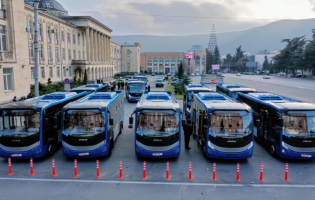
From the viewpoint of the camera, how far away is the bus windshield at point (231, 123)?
37.1ft

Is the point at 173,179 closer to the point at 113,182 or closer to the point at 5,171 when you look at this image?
the point at 113,182

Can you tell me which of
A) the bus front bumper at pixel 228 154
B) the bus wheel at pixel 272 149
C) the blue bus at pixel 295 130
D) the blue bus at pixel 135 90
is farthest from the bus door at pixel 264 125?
the blue bus at pixel 135 90

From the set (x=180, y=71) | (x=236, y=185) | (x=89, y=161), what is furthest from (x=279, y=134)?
(x=180, y=71)

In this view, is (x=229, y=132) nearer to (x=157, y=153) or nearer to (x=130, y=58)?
(x=157, y=153)

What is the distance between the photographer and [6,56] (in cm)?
2555

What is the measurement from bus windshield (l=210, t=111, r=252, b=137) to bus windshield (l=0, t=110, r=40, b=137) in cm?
778

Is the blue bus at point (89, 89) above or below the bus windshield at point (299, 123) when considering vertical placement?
above

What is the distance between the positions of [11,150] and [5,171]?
945mm

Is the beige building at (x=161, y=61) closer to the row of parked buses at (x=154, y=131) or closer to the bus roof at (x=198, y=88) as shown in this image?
the bus roof at (x=198, y=88)

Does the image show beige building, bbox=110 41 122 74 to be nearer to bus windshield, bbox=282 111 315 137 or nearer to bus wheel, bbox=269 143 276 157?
bus wheel, bbox=269 143 276 157

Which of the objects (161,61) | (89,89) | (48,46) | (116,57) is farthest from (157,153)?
(161,61)

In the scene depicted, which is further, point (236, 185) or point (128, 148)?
point (128, 148)

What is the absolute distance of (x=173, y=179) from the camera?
392 inches

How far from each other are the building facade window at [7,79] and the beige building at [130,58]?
8831 centimetres
